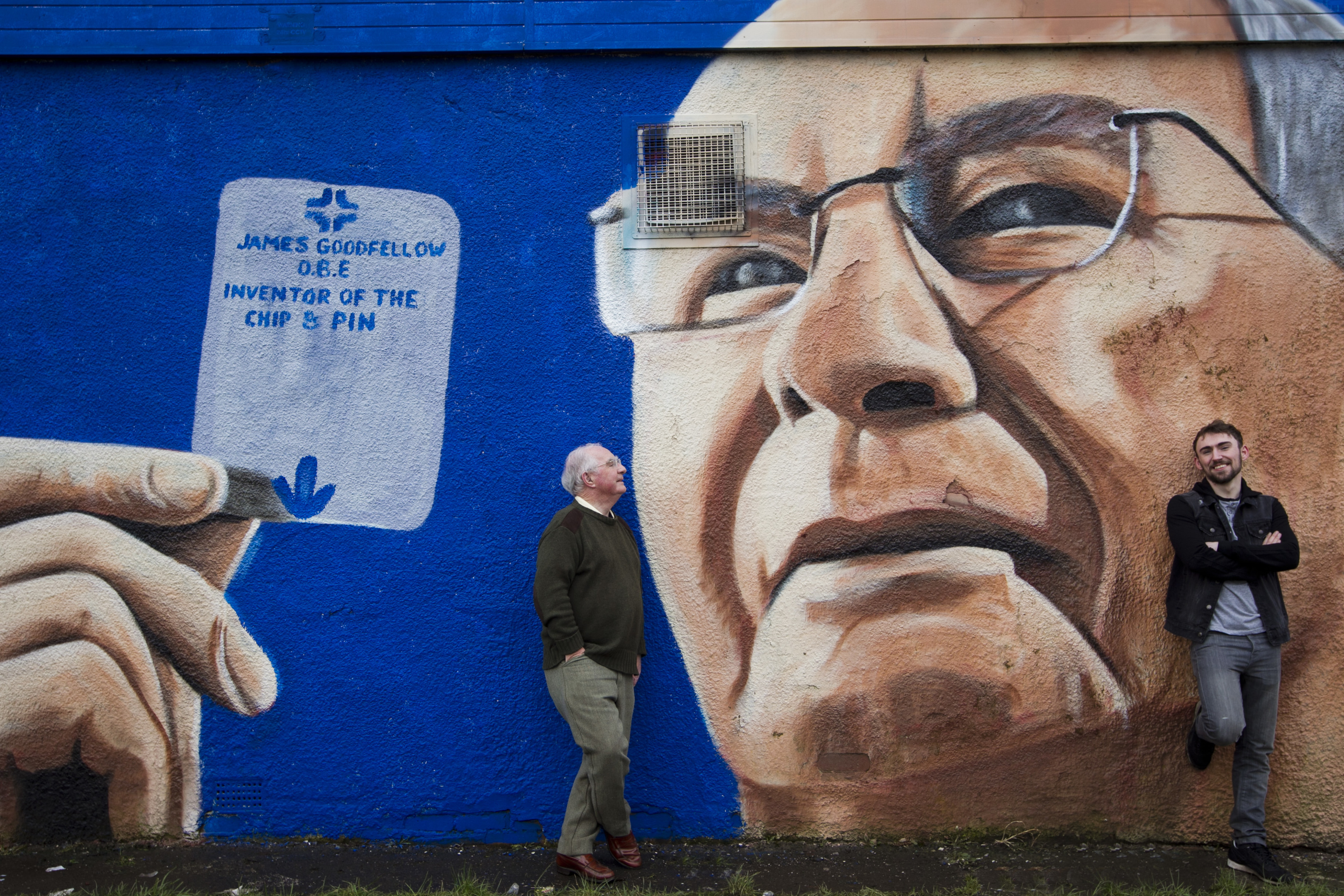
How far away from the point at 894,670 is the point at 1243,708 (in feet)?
4.35

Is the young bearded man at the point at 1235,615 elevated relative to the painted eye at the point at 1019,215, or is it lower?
lower

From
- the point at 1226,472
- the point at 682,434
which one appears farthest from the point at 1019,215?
the point at 682,434

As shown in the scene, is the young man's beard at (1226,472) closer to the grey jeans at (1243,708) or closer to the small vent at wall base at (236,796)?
the grey jeans at (1243,708)

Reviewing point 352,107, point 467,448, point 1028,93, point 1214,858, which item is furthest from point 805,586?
point 352,107

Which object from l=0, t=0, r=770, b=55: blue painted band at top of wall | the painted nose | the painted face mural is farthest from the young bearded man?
l=0, t=0, r=770, b=55: blue painted band at top of wall

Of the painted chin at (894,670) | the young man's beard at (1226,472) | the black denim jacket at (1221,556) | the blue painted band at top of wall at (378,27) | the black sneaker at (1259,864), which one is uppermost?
the blue painted band at top of wall at (378,27)

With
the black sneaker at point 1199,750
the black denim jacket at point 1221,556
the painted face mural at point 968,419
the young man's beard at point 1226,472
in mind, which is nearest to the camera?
the black denim jacket at point 1221,556

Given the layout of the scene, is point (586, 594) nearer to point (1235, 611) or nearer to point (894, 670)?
point (894, 670)

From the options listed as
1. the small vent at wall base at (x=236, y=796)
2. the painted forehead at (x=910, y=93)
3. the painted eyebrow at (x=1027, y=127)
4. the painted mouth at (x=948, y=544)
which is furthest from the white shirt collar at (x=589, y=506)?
the painted eyebrow at (x=1027, y=127)

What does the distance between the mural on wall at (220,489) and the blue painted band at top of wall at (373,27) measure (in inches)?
24.6

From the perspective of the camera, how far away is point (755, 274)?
12.5 ft

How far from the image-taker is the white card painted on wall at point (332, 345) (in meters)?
3.80

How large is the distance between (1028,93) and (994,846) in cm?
314

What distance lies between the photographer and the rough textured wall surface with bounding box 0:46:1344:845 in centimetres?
376
